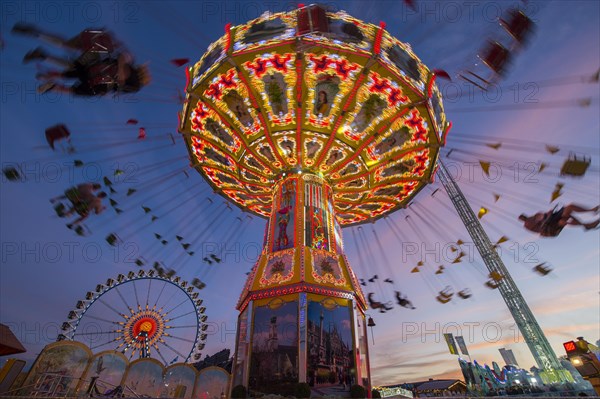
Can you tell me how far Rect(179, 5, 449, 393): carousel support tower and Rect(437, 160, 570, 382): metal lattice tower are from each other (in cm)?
3093

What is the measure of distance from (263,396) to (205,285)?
47.5 feet

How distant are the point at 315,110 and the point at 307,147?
2291 mm

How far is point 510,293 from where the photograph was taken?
42.7 metres

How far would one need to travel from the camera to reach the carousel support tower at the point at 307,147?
12.1m

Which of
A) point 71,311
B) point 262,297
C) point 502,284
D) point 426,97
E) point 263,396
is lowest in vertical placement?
point 263,396

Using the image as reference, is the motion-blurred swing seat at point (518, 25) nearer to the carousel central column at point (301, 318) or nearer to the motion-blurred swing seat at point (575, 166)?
the motion-blurred swing seat at point (575, 166)

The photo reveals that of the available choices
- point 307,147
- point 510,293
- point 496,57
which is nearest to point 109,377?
point 307,147

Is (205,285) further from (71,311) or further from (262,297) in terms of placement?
(262,297)

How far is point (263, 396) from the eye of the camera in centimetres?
1091

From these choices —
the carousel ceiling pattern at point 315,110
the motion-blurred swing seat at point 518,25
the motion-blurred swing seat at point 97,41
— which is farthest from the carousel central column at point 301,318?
the motion-blurred swing seat at point 518,25

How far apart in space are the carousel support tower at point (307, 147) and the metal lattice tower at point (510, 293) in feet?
101

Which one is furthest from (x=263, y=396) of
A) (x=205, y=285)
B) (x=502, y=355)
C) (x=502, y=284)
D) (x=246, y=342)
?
(x=502, y=355)

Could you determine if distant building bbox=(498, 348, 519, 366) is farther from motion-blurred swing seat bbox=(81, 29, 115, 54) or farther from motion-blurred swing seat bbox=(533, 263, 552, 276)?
motion-blurred swing seat bbox=(81, 29, 115, 54)

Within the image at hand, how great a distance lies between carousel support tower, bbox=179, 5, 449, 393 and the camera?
39.9 feet
